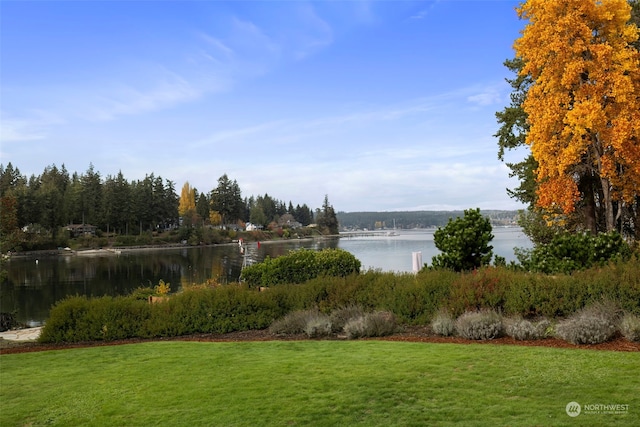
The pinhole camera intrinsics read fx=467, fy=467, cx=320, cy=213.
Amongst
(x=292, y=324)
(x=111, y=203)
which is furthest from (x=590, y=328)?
(x=111, y=203)

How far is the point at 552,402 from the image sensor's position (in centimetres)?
462

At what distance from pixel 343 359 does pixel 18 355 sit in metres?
6.22

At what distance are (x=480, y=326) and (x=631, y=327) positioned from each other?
2.22 meters

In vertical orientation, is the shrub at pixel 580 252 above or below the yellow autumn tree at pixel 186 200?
below

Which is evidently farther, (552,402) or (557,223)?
(557,223)

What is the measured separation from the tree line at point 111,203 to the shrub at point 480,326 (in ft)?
221

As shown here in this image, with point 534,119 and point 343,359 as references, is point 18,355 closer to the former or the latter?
point 343,359

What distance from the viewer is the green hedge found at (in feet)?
29.7

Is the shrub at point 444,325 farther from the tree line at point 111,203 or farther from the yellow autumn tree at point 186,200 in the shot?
the yellow autumn tree at point 186,200

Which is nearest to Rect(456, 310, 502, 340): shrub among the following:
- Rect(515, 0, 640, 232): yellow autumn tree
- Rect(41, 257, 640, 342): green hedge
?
Rect(41, 257, 640, 342): green hedge

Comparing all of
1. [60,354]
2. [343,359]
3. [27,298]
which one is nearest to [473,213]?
[343,359]

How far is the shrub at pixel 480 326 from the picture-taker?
8.06m

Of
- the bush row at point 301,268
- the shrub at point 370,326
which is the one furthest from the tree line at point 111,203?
the shrub at point 370,326

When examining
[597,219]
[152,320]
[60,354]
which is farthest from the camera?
[597,219]
